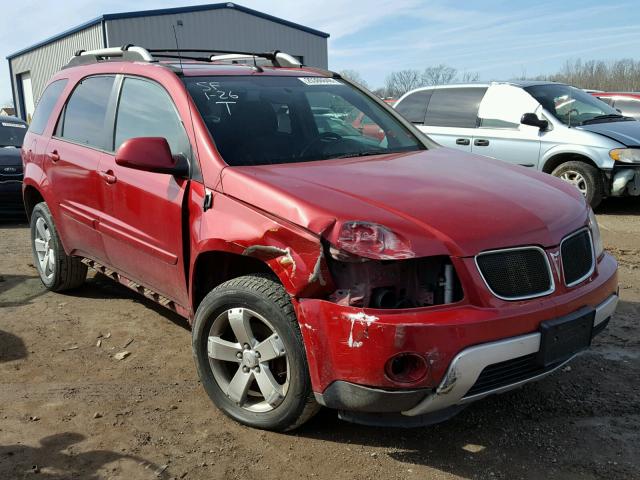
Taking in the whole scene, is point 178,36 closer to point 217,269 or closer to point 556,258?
point 217,269

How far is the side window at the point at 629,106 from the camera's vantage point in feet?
42.0

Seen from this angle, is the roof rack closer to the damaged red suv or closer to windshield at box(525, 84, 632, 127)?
the damaged red suv

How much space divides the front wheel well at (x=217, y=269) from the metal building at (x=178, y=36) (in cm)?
1640

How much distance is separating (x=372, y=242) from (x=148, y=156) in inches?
53.7

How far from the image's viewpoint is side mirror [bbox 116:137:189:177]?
10.4ft

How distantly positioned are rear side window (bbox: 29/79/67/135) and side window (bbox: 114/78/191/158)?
3.98 feet

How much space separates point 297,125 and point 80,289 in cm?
283

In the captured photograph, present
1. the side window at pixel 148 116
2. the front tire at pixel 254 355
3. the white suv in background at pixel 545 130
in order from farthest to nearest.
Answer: the white suv in background at pixel 545 130 < the side window at pixel 148 116 < the front tire at pixel 254 355

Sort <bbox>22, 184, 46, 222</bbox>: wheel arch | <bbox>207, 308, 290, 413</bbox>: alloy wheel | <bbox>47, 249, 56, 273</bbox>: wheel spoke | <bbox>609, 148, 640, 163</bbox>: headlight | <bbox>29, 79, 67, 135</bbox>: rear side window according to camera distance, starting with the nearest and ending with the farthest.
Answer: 1. <bbox>207, 308, 290, 413</bbox>: alloy wheel
2. <bbox>29, 79, 67, 135</bbox>: rear side window
3. <bbox>47, 249, 56, 273</bbox>: wheel spoke
4. <bbox>22, 184, 46, 222</bbox>: wheel arch
5. <bbox>609, 148, 640, 163</bbox>: headlight

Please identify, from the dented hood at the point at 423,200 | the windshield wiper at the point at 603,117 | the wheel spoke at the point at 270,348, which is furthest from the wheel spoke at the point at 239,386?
the windshield wiper at the point at 603,117

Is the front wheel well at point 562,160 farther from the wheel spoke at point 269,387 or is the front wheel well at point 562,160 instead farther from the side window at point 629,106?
the wheel spoke at point 269,387

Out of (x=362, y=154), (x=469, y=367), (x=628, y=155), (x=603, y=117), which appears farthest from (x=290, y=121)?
(x=603, y=117)

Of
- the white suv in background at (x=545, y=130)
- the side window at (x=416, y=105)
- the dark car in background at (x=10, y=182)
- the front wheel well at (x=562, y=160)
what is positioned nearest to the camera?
the white suv in background at (x=545, y=130)

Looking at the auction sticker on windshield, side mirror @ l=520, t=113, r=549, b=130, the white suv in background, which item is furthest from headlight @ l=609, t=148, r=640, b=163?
the auction sticker on windshield
